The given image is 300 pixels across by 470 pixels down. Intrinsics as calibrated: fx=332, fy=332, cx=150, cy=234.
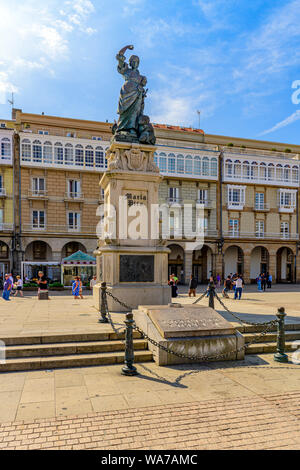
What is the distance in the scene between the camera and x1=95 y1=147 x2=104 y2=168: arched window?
3572cm

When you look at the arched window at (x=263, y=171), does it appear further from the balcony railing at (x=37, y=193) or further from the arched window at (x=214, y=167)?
the balcony railing at (x=37, y=193)

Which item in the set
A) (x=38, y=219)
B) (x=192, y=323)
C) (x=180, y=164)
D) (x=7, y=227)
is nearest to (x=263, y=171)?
(x=180, y=164)

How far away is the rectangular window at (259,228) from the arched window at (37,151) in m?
26.6

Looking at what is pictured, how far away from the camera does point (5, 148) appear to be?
33.3m

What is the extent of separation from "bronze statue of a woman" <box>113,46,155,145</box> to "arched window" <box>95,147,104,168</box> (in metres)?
24.1

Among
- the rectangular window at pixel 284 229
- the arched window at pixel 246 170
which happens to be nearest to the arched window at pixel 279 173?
the arched window at pixel 246 170

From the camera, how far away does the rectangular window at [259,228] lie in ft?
136

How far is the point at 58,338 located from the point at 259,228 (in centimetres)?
3777

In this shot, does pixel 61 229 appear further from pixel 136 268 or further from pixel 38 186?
pixel 136 268

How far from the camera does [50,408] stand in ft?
16.4

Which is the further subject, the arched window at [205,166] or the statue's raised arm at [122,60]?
the arched window at [205,166]

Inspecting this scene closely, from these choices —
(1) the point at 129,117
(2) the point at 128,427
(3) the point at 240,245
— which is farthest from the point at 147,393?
(3) the point at 240,245

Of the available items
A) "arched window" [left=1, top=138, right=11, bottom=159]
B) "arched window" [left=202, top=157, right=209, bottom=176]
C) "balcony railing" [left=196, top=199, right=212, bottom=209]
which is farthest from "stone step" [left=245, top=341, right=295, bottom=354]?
"arched window" [left=202, top=157, right=209, bottom=176]

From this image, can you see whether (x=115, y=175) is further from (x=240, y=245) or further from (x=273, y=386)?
(x=240, y=245)
